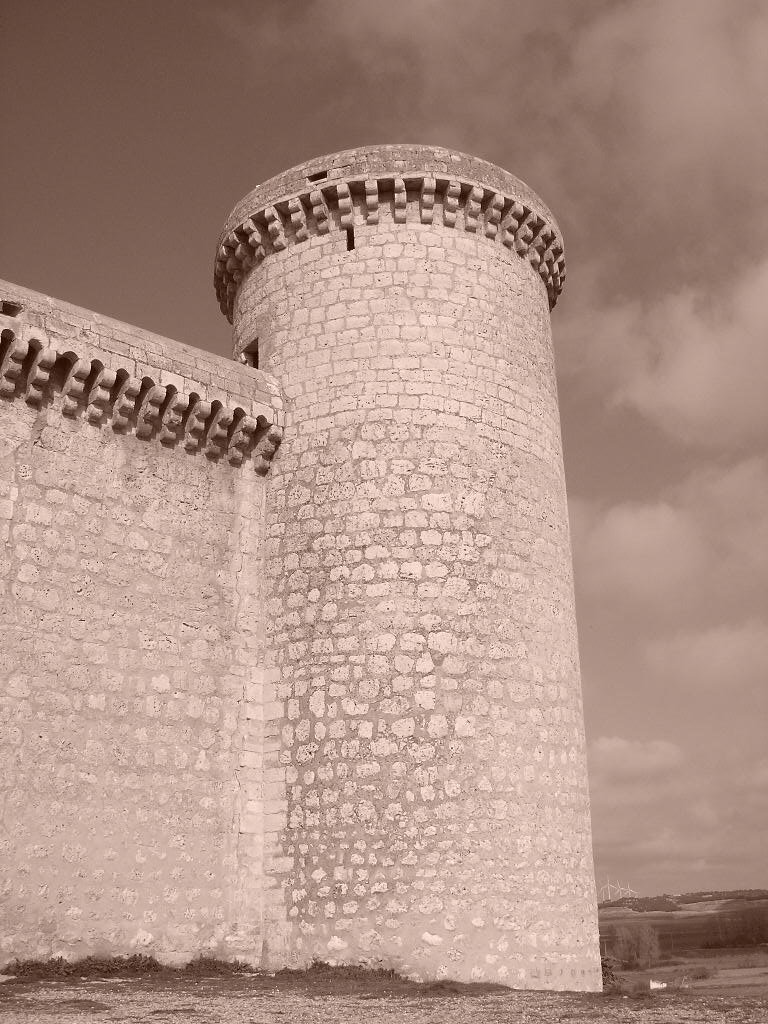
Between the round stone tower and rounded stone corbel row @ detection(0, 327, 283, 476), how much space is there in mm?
490

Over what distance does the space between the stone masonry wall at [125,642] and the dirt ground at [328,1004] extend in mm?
965

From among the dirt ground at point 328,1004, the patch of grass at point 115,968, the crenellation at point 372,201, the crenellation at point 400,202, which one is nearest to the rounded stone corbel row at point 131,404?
the crenellation at point 372,201

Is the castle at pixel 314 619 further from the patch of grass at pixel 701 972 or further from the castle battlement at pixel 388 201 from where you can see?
the patch of grass at pixel 701 972

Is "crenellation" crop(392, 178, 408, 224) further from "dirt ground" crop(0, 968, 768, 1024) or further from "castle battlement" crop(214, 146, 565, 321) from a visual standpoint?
"dirt ground" crop(0, 968, 768, 1024)

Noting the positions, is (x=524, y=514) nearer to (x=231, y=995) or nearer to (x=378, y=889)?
(x=378, y=889)

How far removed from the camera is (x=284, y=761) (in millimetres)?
10133

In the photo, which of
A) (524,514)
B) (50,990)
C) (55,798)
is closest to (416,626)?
(524,514)

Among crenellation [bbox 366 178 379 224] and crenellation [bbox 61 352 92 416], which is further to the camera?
crenellation [bbox 366 178 379 224]

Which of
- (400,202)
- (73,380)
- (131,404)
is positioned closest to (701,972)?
(400,202)

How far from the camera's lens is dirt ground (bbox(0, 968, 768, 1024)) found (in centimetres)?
616

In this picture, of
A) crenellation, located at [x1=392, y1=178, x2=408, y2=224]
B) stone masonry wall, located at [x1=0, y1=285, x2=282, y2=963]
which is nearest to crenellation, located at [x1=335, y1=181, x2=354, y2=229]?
crenellation, located at [x1=392, y1=178, x2=408, y2=224]

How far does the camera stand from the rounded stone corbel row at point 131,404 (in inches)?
382

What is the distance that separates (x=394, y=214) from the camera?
1177 centimetres

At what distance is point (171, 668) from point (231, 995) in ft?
11.1
